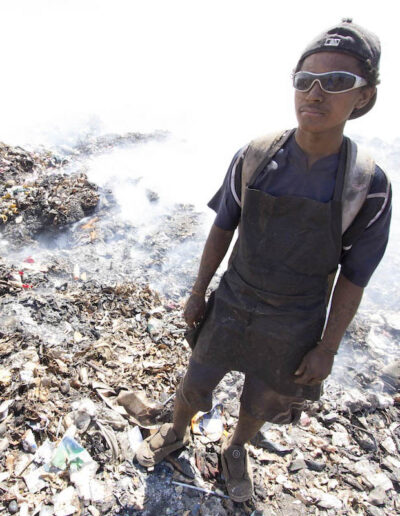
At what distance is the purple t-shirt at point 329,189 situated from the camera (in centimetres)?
170

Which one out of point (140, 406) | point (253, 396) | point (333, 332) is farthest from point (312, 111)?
point (140, 406)

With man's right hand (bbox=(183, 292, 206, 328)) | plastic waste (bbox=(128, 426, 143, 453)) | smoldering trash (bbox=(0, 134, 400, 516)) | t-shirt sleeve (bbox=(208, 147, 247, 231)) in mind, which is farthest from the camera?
plastic waste (bbox=(128, 426, 143, 453))

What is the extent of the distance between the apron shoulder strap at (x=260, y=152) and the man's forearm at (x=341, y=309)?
0.70 m

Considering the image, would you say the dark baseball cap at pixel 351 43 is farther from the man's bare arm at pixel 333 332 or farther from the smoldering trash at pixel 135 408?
the smoldering trash at pixel 135 408

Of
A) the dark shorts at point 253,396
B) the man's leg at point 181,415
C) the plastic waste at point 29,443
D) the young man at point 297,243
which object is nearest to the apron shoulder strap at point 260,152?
the young man at point 297,243

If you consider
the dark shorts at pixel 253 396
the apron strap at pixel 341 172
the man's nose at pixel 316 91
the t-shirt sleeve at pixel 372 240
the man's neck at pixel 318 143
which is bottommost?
the dark shorts at pixel 253 396

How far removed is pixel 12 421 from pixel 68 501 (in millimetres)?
Answer: 746

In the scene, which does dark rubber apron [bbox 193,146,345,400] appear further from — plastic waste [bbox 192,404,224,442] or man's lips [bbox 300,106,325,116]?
plastic waste [bbox 192,404,224,442]

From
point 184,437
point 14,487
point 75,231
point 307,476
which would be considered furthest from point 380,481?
point 75,231

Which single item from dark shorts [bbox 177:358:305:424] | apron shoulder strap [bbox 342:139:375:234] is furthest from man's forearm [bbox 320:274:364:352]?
dark shorts [bbox 177:358:305:424]

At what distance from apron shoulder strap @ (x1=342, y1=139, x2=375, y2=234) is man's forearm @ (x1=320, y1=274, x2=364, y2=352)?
37 cm

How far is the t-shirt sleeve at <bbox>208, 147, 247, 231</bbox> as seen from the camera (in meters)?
1.95

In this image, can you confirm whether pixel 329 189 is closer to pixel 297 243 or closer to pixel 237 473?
pixel 297 243

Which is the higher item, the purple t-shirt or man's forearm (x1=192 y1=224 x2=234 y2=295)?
the purple t-shirt
